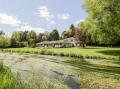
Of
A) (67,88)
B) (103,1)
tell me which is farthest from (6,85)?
(103,1)

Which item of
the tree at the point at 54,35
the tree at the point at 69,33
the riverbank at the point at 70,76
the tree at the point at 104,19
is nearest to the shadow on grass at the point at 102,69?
the riverbank at the point at 70,76

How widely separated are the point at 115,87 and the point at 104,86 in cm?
72

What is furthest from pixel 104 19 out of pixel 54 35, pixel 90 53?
pixel 54 35

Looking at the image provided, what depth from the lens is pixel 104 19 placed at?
41094 mm

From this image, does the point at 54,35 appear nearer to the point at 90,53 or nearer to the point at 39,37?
the point at 39,37

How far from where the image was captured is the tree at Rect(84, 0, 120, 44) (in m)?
38.8

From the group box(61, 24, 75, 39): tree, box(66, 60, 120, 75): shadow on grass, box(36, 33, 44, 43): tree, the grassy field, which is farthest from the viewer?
box(36, 33, 44, 43): tree

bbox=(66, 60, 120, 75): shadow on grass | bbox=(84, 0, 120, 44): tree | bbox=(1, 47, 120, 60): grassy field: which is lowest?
bbox=(66, 60, 120, 75): shadow on grass

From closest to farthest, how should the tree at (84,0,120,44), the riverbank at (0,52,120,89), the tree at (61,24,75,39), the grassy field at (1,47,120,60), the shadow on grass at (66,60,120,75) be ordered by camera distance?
the riverbank at (0,52,120,89) < the shadow on grass at (66,60,120,75) < the tree at (84,0,120,44) < the grassy field at (1,47,120,60) < the tree at (61,24,75,39)

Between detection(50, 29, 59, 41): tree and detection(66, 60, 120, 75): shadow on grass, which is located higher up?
detection(50, 29, 59, 41): tree

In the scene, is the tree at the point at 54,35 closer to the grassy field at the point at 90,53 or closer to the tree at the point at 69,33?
the tree at the point at 69,33

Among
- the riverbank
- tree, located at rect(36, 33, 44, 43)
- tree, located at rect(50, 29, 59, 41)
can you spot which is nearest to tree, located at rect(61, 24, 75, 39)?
tree, located at rect(50, 29, 59, 41)

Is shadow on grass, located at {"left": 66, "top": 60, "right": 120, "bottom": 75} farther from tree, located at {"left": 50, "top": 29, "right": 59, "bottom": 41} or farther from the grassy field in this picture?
tree, located at {"left": 50, "top": 29, "right": 59, "bottom": 41}

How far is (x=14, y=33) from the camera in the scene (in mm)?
141125
